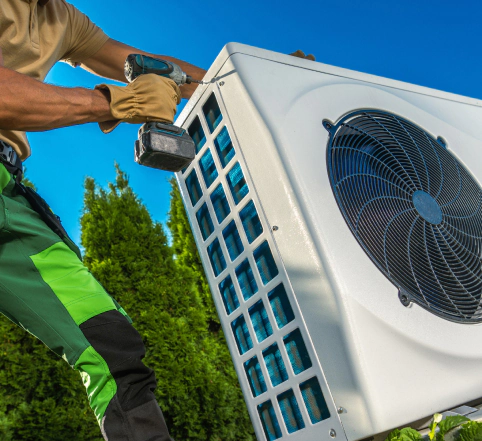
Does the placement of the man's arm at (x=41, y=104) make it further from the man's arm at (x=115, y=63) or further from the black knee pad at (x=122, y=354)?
the man's arm at (x=115, y=63)

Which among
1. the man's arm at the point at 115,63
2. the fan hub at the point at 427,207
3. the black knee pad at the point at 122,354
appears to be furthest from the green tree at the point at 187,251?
the black knee pad at the point at 122,354

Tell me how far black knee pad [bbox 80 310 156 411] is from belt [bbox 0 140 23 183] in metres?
0.50

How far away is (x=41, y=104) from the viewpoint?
3.90 feet

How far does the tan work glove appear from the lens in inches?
52.1

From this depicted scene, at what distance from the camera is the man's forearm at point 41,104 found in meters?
1.15

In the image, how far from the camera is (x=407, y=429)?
1.19 m

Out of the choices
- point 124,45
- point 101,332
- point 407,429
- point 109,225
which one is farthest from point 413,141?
point 109,225

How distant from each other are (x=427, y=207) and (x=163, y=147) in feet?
3.26

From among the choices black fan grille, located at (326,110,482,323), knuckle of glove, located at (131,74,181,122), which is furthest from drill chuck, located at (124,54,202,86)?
black fan grille, located at (326,110,482,323)

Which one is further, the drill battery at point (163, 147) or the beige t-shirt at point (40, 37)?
the beige t-shirt at point (40, 37)

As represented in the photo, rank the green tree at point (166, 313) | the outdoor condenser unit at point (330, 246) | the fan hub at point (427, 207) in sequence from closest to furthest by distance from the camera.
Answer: the outdoor condenser unit at point (330, 246), the fan hub at point (427, 207), the green tree at point (166, 313)

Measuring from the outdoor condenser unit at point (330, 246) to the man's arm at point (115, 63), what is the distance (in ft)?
0.56

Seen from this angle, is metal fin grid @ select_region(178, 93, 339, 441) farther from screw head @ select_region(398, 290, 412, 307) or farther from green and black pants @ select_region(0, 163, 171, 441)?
green and black pants @ select_region(0, 163, 171, 441)

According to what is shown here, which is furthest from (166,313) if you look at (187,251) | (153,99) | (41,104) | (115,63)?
(41,104)
